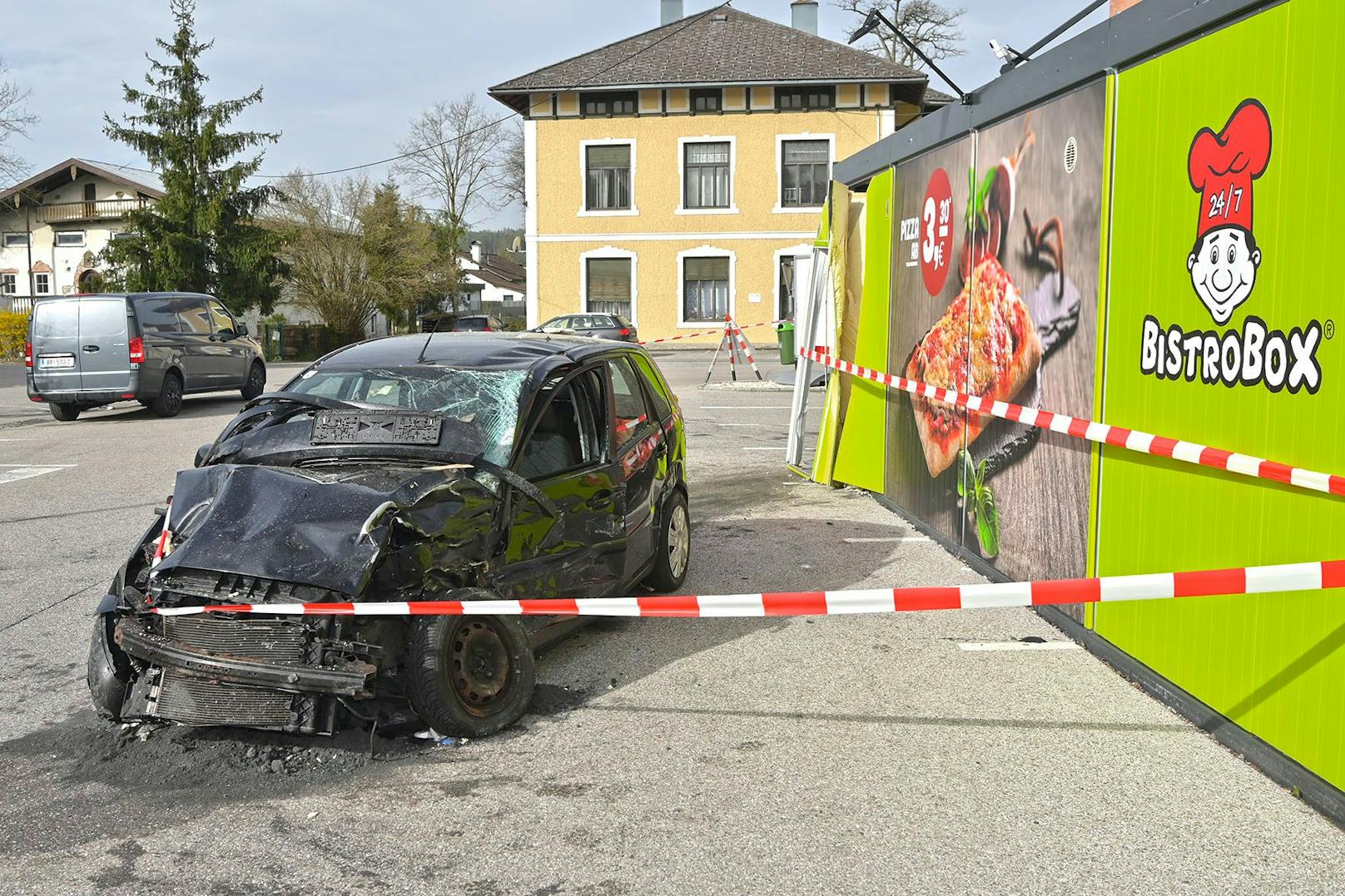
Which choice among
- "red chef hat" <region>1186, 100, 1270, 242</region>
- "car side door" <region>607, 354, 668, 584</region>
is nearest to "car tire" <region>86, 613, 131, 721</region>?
"car side door" <region>607, 354, 668, 584</region>

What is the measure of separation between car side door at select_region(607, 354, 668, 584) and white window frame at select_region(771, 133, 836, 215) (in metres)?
35.0

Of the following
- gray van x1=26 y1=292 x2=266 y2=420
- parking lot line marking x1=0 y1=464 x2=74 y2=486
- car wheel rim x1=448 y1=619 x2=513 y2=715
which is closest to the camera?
car wheel rim x1=448 y1=619 x2=513 y2=715

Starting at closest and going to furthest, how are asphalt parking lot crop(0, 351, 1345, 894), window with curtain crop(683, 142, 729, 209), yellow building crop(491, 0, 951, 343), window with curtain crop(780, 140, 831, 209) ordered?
asphalt parking lot crop(0, 351, 1345, 894), yellow building crop(491, 0, 951, 343), window with curtain crop(780, 140, 831, 209), window with curtain crop(683, 142, 729, 209)

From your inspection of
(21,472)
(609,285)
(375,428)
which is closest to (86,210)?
(609,285)

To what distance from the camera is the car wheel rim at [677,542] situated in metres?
7.13

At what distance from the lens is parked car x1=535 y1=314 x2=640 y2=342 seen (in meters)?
31.1

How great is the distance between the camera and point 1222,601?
15.4 feet

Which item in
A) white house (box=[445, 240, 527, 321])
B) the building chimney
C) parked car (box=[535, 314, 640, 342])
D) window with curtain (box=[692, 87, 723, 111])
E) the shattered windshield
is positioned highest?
the building chimney

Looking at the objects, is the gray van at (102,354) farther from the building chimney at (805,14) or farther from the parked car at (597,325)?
the building chimney at (805,14)

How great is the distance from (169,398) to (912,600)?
16911 millimetres

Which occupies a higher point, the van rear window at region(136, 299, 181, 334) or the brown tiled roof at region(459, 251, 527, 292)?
the brown tiled roof at region(459, 251, 527, 292)

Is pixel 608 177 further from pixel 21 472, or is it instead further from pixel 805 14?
pixel 21 472

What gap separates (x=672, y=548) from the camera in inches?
282

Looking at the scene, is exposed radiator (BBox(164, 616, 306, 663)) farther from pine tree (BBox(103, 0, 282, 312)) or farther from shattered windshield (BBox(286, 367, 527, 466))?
pine tree (BBox(103, 0, 282, 312))
